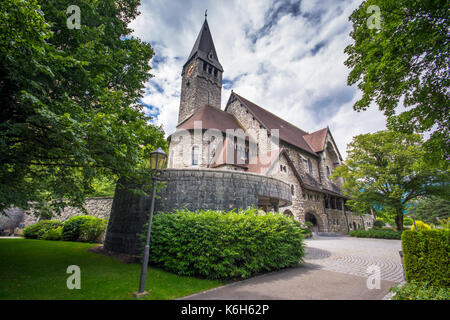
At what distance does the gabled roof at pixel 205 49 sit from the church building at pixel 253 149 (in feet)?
0.88

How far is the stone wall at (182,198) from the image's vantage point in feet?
28.8

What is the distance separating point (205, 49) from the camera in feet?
123

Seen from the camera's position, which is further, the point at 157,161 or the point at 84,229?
the point at 84,229

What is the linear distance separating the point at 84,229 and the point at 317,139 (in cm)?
3255

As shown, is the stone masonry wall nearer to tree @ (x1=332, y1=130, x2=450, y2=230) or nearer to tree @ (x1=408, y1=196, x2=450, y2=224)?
tree @ (x1=332, y1=130, x2=450, y2=230)

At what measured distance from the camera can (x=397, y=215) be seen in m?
21.2

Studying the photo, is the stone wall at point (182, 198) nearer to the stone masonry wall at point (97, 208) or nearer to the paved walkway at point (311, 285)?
the paved walkway at point (311, 285)

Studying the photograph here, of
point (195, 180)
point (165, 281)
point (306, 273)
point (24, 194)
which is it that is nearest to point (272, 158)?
point (195, 180)

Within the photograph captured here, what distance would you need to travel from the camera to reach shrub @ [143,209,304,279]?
5.89m

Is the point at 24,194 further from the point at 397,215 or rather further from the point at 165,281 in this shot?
the point at 397,215

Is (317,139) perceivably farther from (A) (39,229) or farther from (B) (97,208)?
(A) (39,229)

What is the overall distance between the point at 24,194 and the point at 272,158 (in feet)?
52.9

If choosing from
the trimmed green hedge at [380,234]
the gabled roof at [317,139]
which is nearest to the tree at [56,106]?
the trimmed green hedge at [380,234]

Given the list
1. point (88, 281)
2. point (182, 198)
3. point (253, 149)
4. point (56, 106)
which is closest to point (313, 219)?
point (253, 149)
